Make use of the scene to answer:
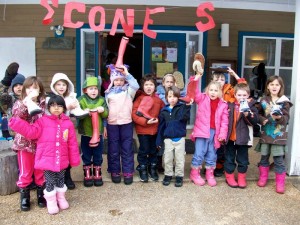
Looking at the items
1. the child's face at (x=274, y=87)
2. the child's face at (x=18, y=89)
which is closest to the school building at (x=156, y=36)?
the child's face at (x=18, y=89)

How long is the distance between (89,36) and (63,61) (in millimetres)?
721

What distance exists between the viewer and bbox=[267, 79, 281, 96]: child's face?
385 cm

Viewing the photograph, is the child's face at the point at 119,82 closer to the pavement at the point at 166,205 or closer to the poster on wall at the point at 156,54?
the pavement at the point at 166,205

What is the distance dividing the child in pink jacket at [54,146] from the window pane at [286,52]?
18.7 ft

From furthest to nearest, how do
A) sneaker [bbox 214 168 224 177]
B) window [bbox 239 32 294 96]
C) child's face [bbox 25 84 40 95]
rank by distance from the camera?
window [bbox 239 32 294 96] < sneaker [bbox 214 168 224 177] < child's face [bbox 25 84 40 95]

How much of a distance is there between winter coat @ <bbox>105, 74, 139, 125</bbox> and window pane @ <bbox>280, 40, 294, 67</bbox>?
4.77 m

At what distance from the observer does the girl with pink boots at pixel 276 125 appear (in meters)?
3.84

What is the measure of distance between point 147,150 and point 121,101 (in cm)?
67

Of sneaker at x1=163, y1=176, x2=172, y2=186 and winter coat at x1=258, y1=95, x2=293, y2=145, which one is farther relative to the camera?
sneaker at x1=163, y1=176, x2=172, y2=186

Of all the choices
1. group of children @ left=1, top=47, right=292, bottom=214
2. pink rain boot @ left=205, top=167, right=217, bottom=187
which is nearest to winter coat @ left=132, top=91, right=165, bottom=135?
group of children @ left=1, top=47, right=292, bottom=214

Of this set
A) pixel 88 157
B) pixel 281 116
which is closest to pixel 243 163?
pixel 281 116

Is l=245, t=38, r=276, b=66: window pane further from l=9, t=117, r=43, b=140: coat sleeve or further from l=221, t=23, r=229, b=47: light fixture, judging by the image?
l=9, t=117, r=43, b=140: coat sleeve

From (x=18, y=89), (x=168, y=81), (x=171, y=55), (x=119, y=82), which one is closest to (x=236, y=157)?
(x=168, y=81)

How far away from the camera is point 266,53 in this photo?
7465 mm
